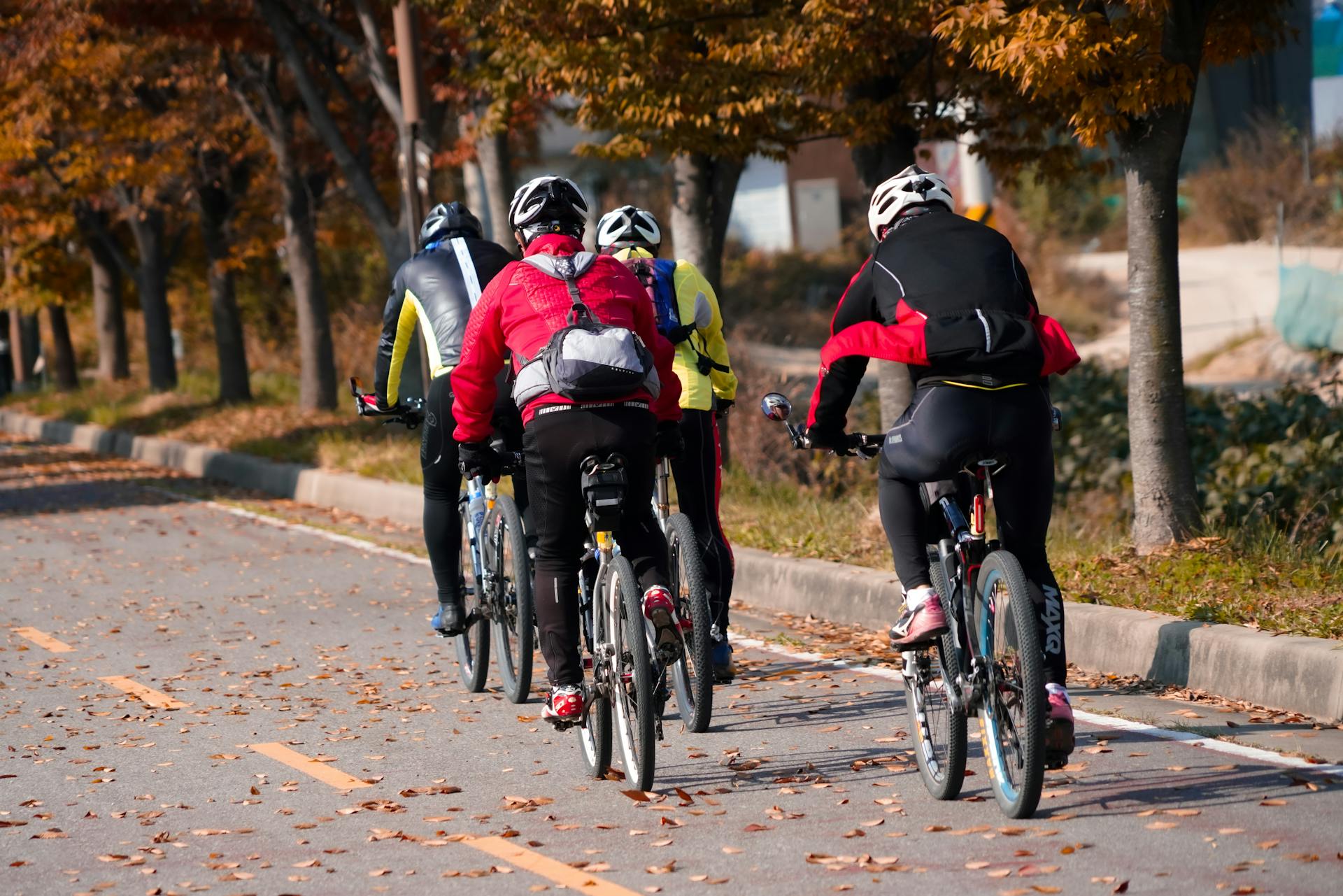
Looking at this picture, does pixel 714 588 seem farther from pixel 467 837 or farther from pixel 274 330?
pixel 274 330

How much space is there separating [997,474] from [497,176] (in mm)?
11057

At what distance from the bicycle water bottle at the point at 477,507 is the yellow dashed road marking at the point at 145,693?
4.95 ft

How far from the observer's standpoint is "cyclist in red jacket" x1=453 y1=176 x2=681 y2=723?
5.67 meters

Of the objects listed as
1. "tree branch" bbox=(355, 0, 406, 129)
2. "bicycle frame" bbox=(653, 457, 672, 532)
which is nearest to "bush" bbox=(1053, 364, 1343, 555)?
"bicycle frame" bbox=(653, 457, 672, 532)

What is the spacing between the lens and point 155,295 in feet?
88.0

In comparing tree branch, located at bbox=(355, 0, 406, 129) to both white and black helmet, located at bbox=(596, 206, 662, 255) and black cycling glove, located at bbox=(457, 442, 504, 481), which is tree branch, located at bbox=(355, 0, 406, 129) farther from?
black cycling glove, located at bbox=(457, 442, 504, 481)

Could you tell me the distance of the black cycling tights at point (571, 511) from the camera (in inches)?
223

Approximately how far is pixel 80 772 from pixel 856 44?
5.71m

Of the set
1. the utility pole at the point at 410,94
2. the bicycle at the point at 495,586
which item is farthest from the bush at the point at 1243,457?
the utility pole at the point at 410,94

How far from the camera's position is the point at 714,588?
24.6 ft

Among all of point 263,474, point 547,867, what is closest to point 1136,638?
point 547,867

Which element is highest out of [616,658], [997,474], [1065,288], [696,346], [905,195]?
Result: [1065,288]

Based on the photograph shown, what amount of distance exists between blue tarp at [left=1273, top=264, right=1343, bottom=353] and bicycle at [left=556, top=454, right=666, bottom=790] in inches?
568

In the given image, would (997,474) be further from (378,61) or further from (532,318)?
(378,61)
